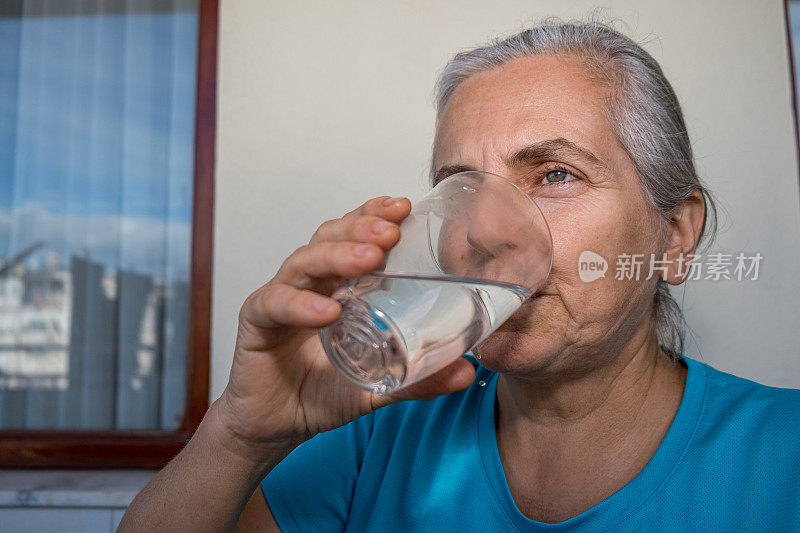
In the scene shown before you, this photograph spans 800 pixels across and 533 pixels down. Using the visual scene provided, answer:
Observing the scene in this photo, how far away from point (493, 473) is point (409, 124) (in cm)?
115

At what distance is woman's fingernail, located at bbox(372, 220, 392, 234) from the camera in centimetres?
55

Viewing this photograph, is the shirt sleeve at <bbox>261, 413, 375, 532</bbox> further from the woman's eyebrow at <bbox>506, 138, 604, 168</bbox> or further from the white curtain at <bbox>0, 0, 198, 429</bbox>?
the white curtain at <bbox>0, 0, 198, 429</bbox>

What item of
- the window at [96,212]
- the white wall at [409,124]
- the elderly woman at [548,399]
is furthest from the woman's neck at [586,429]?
the window at [96,212]

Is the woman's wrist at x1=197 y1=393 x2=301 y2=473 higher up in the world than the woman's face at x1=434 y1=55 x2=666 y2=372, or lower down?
lower down

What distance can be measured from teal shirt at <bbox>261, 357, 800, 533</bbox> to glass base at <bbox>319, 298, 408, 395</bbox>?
41cm

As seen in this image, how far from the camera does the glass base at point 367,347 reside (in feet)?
1.72

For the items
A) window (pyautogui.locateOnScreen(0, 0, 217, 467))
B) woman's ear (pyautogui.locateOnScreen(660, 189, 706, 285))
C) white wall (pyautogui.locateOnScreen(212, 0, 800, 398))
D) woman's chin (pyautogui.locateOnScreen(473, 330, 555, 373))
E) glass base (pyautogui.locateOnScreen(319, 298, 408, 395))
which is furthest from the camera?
window (pyautogui.locateOnScreen(0, 0, 217, 467))

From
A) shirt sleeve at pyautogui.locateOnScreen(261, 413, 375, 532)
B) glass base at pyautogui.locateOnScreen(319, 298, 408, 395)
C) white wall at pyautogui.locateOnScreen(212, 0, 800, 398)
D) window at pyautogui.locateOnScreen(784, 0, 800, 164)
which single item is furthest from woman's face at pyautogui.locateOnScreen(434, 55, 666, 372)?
window at pyautogui.locateOnScreen(784, 0, 800, 164)

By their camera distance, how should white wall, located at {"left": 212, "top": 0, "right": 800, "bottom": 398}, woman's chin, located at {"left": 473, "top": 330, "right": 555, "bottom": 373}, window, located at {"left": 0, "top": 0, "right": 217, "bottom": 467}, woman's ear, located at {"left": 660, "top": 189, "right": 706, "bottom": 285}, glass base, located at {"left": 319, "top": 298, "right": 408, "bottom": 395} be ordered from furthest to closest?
window, located at {"left": 0, "top": 0, "right": 217, "bottom": 467}
white wall, located at {"left": 212, "top": 0, "right": 800, "bottom": 398}
woman's ear, located at {"left": 660, "top": 189, "right": 706, "bottom": 285}
woman's chin, located at {"left": 473, "top": 330, "right": 555, "bottom": 373}
glass base, located at {"left": 319, "top": 298, "right": 408, "bottom": 395}

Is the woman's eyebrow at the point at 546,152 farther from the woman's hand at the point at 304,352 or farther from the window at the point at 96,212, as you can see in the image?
the window at the point at 96,212

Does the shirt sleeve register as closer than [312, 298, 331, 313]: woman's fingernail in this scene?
No

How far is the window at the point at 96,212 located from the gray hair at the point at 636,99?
1.38 m

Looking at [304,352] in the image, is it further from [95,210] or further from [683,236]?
[95,210]

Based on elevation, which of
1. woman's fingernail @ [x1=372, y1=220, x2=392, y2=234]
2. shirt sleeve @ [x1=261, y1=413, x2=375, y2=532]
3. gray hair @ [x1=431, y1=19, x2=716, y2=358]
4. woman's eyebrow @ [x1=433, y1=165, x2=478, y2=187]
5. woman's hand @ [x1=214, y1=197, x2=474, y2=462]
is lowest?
shirt sleeve @ [x1=261, y1=413, x2=375, y2=532]
